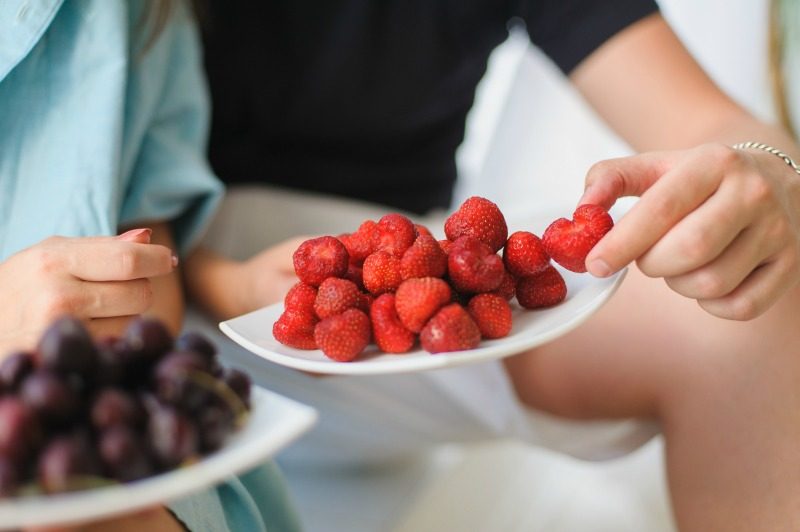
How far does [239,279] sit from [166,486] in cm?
55

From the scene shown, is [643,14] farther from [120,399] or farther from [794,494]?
[120,399]

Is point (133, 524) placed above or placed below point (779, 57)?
below

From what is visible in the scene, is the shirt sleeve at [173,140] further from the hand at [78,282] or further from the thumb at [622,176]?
the thumb at [622,176]

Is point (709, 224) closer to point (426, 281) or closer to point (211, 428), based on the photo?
point (426, 281)

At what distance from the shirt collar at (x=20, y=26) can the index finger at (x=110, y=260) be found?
266mm

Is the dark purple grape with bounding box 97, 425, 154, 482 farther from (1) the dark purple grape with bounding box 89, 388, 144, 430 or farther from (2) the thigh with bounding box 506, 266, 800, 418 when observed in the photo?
(2) the thigh with bounding box 506, 266, 800, 418

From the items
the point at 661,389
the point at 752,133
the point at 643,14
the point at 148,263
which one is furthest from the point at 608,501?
the point at 148,263

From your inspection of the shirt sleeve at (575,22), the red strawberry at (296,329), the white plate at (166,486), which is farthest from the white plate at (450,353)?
the shirt sleeve at (575,22)

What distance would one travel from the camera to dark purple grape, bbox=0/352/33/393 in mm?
402

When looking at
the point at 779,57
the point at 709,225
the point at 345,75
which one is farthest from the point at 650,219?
the point at 779,57

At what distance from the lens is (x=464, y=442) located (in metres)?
1.13

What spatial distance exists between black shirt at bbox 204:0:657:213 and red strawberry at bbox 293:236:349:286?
0.52 metres

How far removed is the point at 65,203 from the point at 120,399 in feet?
1.37

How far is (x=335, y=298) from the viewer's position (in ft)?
1.95
